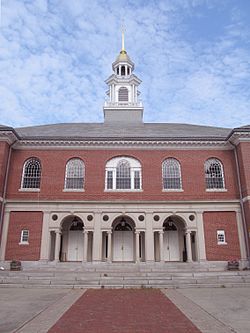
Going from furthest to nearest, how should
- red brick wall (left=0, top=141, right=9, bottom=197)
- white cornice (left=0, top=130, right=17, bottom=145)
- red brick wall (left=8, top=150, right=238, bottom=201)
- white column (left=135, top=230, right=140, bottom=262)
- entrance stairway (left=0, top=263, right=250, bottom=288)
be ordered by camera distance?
red brick wall (left=8, top=150, right=238, bottom=201), white cornice (left=0, top=130, right=17, bottom=145), red brick wall (left=0, top=141, right=9, bottom=197), white column (left=135, top=230, right=140, bottom=262), entrance stairway (left=0, top=263, right=250, bottom=288)

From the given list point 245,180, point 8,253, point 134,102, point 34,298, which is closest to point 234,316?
point 34,298

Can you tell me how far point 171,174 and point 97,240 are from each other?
25.2 feet

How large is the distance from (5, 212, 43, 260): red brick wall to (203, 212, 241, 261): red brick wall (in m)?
12.4

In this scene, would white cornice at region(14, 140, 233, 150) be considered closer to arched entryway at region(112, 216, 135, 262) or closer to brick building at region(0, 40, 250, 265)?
brick building at region(0, 40, 250, 265)

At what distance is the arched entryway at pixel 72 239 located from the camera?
23.0 m

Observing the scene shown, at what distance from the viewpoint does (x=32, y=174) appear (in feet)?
75.3

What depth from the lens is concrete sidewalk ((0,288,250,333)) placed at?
7.12 m

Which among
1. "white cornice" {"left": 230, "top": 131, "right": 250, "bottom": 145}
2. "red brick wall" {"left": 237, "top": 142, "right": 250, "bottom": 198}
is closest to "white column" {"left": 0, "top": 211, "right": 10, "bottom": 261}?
"red brick wall" {"left": 237, "top": 142, "right": 250, "bottom": 198}

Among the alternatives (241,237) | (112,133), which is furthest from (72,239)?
(241,237)

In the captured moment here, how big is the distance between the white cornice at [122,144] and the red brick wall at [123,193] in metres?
0.36

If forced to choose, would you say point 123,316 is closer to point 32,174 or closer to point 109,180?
point 109,180

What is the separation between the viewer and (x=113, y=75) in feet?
113

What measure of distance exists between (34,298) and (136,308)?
4.48m

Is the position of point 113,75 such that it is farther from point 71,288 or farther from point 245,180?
point 71,288
